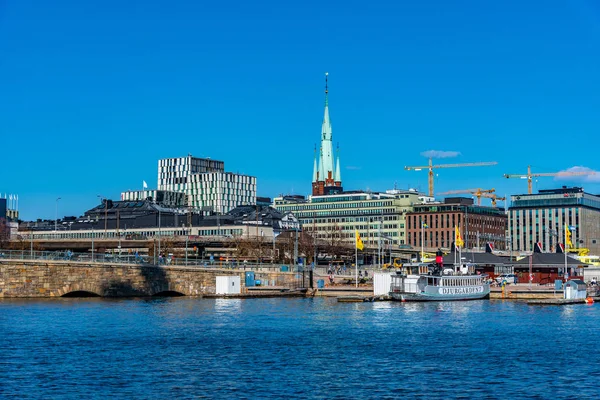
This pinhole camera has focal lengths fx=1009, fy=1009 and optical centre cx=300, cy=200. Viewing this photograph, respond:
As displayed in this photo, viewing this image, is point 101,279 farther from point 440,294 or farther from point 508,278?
point 508,278

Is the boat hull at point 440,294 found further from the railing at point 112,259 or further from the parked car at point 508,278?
the railing at point 112,259

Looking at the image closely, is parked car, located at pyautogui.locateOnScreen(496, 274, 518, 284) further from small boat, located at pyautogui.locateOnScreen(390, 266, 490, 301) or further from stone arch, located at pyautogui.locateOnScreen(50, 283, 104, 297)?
stone arch, located at pyautogui.locateOnScreen(50, 283, 104, 297)

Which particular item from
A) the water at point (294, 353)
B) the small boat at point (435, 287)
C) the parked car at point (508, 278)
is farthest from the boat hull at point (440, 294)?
the parked car at point (508, 278)

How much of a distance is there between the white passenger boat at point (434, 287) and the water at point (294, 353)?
1383 centimetres

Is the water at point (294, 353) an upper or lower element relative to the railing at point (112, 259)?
lower

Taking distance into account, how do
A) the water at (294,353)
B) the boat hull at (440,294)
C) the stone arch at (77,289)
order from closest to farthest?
the water at (294,353) < the stone arch at (77,289) < the boat hull at (440,294)

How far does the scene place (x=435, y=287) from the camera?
11931 cm

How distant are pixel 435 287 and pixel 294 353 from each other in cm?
5553

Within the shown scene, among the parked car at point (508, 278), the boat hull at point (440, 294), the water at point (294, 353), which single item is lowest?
the water at point (294, 353)

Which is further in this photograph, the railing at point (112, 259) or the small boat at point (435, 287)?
the small boat at point (435, 287)

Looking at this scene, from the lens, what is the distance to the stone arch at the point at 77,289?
379 ft

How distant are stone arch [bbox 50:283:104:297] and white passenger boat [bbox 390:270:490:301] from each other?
35342 mm

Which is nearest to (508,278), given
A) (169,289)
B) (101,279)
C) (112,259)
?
(169,289)

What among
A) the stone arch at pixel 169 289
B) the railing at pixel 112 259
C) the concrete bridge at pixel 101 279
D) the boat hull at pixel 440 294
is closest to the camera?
the concrete bridge at pixel 101 279
